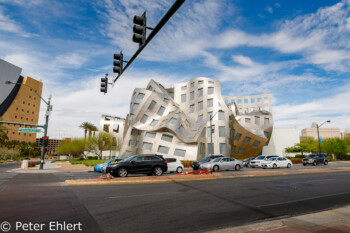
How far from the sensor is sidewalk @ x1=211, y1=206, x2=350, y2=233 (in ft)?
16.4

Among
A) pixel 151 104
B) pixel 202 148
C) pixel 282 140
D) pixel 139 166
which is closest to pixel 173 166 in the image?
pixel 139 166

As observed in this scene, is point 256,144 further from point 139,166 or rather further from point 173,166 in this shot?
point 139,166

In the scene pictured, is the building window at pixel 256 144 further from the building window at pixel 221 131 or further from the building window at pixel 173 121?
the building window at pixel 173 121

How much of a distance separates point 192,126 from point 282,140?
44220 millimetres

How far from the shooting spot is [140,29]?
7043 mm

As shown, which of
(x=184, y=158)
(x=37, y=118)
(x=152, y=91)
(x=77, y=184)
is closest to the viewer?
(x=77, y=184)

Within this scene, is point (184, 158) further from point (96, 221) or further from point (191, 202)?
point (96, 221)

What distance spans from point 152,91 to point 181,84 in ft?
34.1

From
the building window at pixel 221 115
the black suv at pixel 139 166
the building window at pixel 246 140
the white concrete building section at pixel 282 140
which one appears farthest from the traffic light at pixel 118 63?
the white concrete building section at pixel 282 140

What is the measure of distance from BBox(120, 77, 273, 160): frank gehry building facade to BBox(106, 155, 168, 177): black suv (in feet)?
71.3

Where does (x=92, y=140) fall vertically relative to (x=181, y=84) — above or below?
below

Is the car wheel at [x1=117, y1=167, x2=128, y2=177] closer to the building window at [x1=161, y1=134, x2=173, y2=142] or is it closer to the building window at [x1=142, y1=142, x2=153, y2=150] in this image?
the building window at [x1=142, y1=142, x2=153, y2=150]

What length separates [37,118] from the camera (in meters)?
132

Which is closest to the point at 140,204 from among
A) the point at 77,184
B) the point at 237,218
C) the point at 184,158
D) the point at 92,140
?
the point at 237,218
